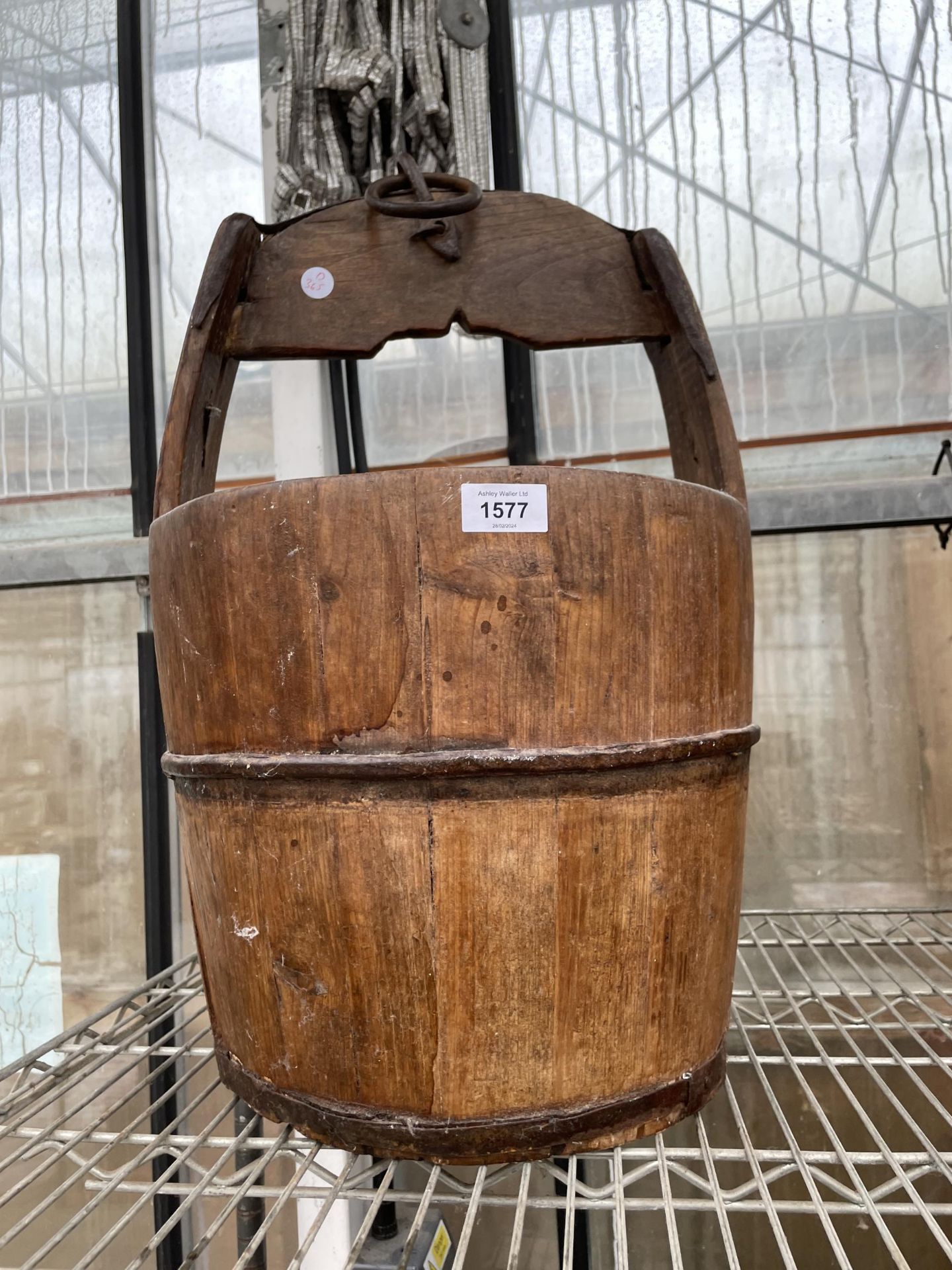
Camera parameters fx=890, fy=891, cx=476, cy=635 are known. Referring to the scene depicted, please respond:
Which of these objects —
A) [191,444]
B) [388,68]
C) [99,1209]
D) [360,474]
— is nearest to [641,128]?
[388,68]

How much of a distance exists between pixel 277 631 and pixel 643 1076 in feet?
1.74

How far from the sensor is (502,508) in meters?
0.76

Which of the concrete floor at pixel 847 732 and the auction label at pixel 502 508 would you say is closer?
the auction label at pixel 502 508

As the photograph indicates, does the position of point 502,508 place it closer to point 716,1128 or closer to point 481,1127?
point 481,1127

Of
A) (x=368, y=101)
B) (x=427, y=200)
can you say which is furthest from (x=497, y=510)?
(x=368, y=101)

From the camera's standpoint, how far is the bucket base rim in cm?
78

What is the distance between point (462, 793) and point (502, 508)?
0.25 m

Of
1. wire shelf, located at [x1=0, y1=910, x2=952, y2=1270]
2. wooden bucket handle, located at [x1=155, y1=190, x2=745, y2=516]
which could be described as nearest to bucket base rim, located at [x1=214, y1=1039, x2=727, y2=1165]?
wire shelf, located at [x1=0, y1=910, x2=952, y2=1270]

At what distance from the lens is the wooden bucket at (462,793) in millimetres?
767

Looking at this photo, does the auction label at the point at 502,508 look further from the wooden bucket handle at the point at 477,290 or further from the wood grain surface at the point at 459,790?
the wooden bucket handle at the point at 477,290

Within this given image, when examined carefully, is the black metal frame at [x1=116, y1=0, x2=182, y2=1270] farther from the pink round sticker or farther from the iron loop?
the iron loop

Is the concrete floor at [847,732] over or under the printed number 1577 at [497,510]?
under

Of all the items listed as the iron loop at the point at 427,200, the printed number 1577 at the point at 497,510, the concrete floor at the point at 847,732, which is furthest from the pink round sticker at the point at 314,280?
the concrete floor at the point at 847,732

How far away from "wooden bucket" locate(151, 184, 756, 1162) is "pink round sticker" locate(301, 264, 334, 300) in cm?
44
